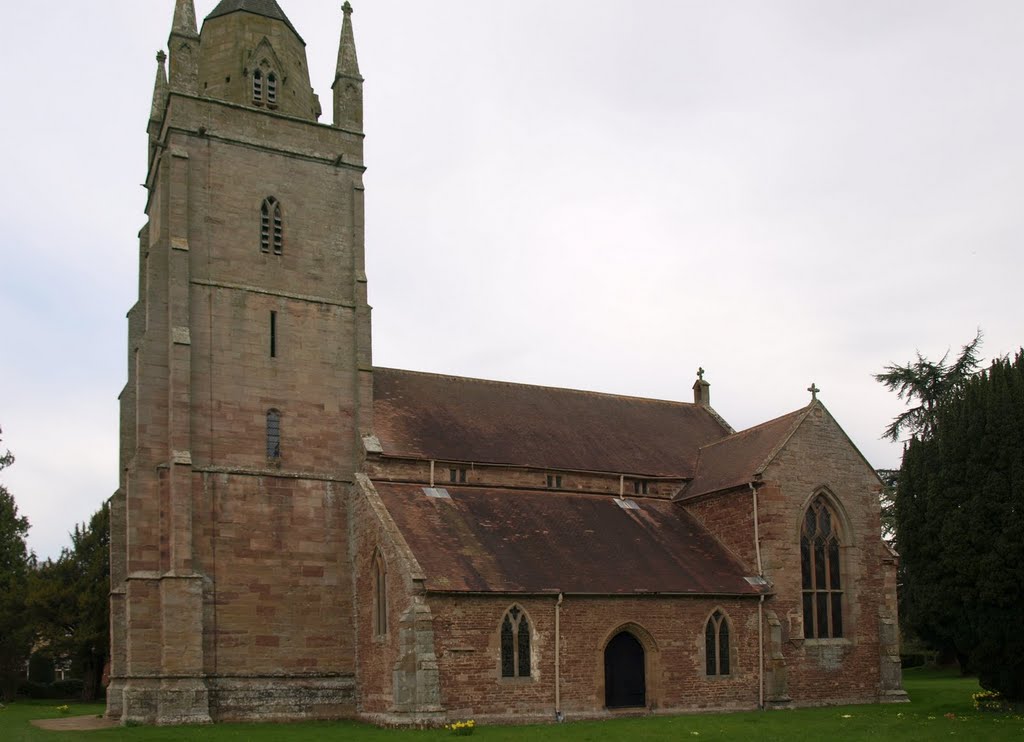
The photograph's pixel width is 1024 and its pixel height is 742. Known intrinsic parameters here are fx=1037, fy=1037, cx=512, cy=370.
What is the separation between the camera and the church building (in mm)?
30562

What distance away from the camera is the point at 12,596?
52.3 m

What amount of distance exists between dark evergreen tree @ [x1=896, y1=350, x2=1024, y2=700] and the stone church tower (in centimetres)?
1817

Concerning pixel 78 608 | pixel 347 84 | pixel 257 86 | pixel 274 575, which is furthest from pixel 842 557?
pixel 78 608

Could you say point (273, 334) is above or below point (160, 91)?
below

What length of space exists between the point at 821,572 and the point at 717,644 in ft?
17.0

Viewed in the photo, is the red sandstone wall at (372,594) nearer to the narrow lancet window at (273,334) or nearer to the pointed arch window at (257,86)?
the narrow lancet window at (273,334)

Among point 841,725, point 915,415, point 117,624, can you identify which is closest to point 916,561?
point 841,725

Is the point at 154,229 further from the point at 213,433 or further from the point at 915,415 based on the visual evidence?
the point at 915,415

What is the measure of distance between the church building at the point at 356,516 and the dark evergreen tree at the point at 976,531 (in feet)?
14.3

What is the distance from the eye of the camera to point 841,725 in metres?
26.6

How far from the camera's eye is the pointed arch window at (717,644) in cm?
3309

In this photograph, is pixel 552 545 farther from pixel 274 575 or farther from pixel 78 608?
pixel 78 608

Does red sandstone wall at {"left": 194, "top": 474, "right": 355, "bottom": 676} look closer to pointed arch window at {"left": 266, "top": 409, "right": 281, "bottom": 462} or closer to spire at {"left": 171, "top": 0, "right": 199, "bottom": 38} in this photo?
pointed arch window at {"left": 266, "top": 409, "right": 281, "bottom": 462}

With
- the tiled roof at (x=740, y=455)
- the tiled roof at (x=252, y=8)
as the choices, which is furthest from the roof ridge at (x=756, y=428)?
the tiled roof at (x=252, y=8)
